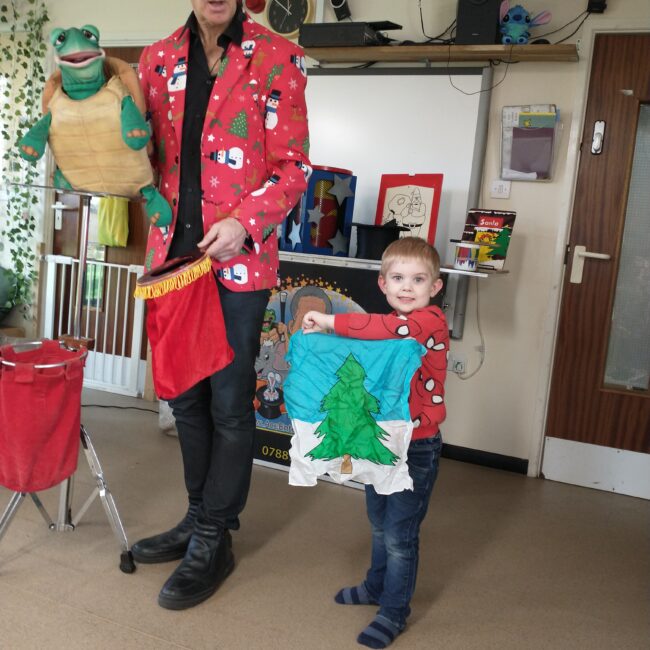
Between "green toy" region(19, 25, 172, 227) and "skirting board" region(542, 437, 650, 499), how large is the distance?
219 centimetres

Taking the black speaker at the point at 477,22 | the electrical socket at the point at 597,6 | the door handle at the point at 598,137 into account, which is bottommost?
the door handle at the point at 598,137

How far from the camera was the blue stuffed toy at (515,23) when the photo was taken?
2.88m

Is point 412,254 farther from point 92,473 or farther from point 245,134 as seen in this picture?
point 92,473

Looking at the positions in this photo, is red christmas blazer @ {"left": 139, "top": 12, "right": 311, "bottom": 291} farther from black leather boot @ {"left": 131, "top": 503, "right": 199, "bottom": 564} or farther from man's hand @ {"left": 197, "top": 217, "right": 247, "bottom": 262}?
black leather boot @ {"left": 131, "top": 503, "right": 199, "bottom": 564}

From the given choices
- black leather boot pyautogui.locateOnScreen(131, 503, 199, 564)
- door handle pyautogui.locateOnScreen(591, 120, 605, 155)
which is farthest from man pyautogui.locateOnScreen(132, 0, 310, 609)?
door handle pyautogui.locateOnScreen(591, 120, 605, 155)

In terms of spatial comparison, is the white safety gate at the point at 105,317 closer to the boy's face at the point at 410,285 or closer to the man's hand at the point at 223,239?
the man's hand at the point at 223,239

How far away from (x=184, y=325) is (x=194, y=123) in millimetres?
494

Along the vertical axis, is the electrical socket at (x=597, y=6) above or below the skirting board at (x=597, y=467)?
above

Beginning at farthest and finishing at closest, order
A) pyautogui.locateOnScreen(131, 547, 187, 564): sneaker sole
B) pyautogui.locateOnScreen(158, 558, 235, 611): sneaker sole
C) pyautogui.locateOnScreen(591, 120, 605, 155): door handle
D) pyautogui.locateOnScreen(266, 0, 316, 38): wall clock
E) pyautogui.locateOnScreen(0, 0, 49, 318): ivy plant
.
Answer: pyautogui.locateOnScreen(0, 0, 49, 318): ivy plant, pyautogui.locateOnScreen(266, 0, 316, 38): wall clock, pyautogui.locateOnScreen(591, 120, 605, 155): door handle, pyautogui.locateOnScreen(131, 547, 187, 564): sneaker sole, pyautogui.locateOnScreen(158, 558, 235, 611): sneaker sole

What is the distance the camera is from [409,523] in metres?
1.65

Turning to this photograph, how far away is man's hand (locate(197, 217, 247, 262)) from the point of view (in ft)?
5.20

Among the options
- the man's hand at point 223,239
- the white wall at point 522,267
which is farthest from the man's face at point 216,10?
the white wall at point 522,267

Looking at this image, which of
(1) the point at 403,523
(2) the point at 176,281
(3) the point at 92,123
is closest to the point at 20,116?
(3) the point at 92,123

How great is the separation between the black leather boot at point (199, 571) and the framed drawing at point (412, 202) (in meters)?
1.55
